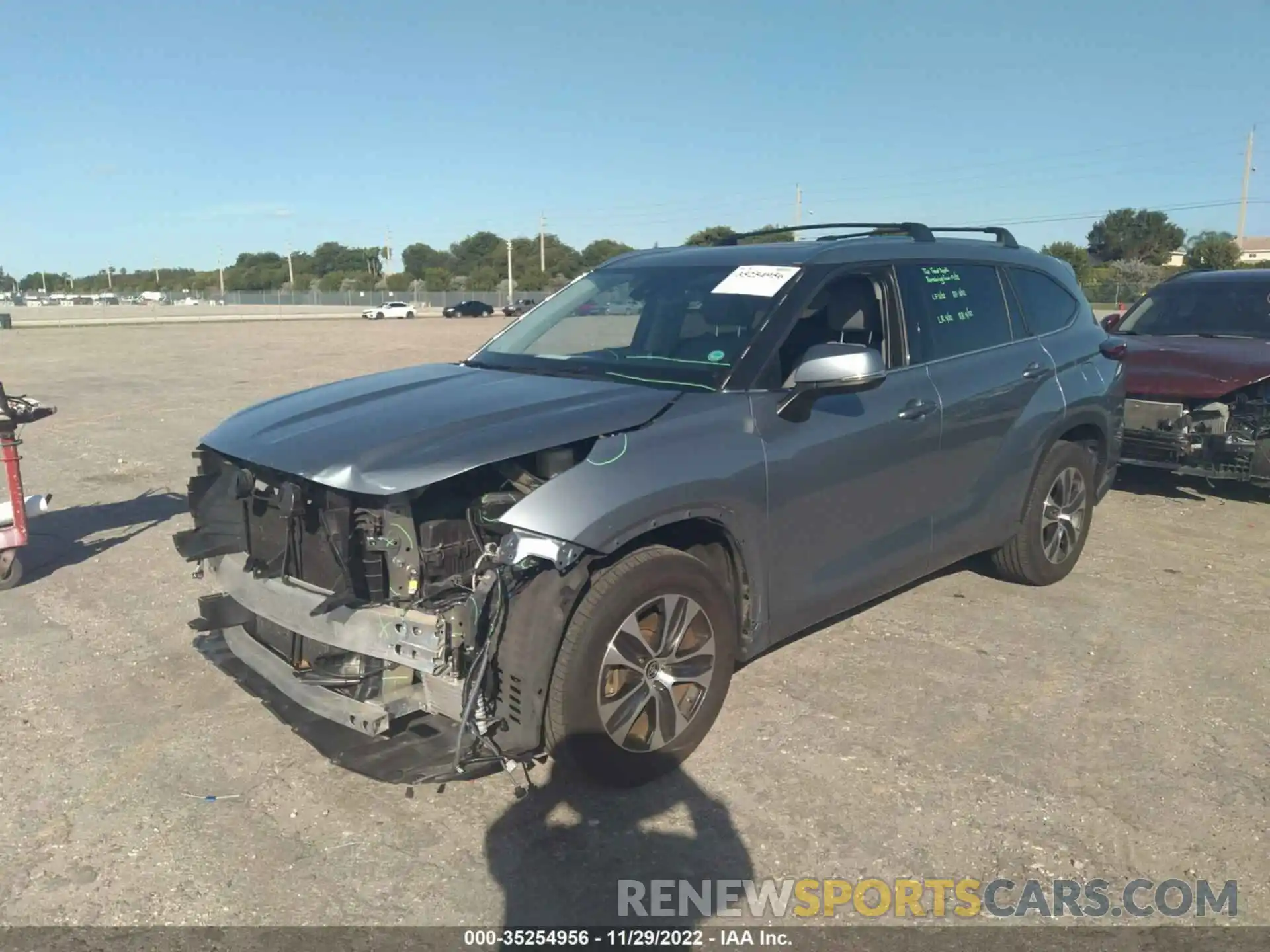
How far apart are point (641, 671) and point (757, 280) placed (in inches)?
72.8

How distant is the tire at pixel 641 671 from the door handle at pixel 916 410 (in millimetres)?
1269

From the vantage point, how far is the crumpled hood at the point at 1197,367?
7301mm

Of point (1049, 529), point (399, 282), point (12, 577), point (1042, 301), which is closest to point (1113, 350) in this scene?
point (1042, 301)

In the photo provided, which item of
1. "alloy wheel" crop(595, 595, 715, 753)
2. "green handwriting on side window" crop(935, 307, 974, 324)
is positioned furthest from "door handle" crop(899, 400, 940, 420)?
"alloy wheel" crop(595, 595, 715, 753)

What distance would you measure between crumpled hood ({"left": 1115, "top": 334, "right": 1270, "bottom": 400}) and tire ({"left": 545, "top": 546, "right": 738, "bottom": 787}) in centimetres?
497

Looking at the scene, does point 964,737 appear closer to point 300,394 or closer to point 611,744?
point 611,744

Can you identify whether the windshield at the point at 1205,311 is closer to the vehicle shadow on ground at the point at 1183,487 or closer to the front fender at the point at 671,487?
the vehicle shadow on ground at the point at 1183,487

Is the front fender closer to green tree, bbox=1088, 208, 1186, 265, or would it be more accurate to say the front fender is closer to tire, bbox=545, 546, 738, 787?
tire, bbox=545, 546, 738, 787

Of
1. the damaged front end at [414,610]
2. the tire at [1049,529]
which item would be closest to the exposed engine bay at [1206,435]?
the tire at [1049,529]

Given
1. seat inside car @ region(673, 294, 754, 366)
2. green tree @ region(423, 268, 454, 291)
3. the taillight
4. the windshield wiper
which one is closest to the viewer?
seat inside car @ region(673, 294, 754, 366)

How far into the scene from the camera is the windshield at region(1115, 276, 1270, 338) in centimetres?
827

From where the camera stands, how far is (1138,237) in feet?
267

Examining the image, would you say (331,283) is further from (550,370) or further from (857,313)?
(857,313)

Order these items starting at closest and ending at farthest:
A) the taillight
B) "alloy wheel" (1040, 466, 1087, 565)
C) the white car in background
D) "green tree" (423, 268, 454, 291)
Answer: "alloy wheel" (1040, 466, 1087, 565)
the taillight
the white car in background
"green tree" (423, 268, 454, 291)
